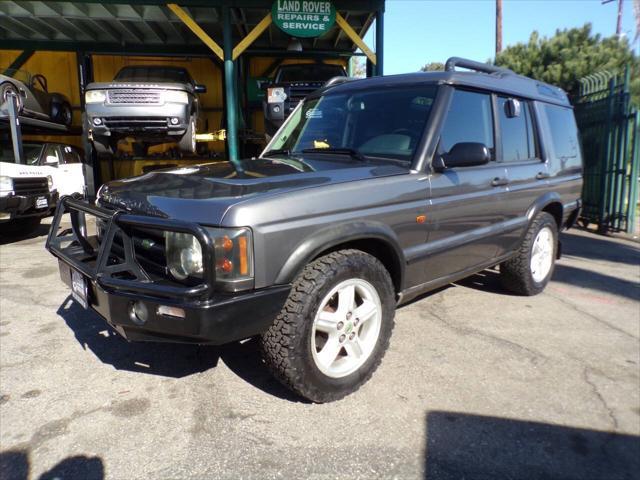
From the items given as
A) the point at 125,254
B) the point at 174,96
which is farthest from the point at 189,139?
the point at 125,254

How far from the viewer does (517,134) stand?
13.1ft

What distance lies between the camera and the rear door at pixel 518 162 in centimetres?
376

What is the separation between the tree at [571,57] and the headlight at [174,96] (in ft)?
40.1

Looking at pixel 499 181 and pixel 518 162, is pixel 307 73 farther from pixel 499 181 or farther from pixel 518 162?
pixel 499 181

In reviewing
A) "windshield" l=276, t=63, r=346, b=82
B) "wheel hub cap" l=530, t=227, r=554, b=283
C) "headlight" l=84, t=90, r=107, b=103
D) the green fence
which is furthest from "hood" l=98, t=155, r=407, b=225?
"windshield" l=276, t=63, r=346, b=82

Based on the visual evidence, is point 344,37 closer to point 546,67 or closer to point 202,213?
point 546,67

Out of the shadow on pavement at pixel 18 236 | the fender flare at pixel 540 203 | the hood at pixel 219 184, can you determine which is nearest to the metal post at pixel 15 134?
the shadow on pavement at pixel 18 236

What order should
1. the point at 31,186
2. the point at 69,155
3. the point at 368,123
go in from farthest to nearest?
the point at 69,155, the point at 31,186, the point at 368,123

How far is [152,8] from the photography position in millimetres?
10227

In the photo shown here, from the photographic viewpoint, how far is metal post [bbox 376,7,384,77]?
9.71 m

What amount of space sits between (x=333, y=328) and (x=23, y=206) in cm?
595

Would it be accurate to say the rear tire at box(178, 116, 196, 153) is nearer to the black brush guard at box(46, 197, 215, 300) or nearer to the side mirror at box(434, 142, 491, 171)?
the black brush guard at box(46, 197, 215, 300)

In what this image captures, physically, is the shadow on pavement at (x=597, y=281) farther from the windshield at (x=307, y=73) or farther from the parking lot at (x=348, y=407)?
the windshield at (x=307, y=73)

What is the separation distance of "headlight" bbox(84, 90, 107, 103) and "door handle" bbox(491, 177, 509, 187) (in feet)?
22.3
